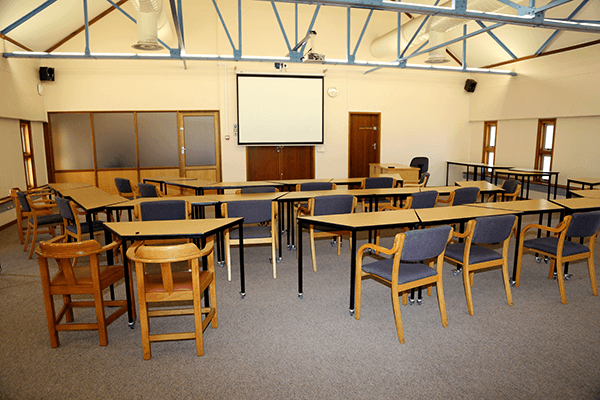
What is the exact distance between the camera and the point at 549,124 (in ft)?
30.1

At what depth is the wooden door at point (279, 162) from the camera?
998 cm

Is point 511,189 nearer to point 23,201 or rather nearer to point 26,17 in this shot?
point 23,201

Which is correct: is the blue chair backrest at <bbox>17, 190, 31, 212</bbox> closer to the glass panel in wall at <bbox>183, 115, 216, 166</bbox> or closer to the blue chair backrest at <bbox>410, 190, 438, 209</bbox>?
the glass panel in wall at <bbox>183, 115, 216, 166</bbox>

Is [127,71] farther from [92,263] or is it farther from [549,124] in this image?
[549,124]

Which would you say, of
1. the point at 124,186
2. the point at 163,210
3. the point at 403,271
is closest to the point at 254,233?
the point at 163,210

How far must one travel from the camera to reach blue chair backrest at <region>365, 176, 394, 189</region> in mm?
6250

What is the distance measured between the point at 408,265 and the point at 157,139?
25.8ft

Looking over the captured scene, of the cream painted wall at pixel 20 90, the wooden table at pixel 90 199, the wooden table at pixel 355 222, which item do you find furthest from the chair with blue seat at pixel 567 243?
the cream painted wall at pixel 20 90

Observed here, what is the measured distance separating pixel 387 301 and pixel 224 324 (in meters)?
1.47

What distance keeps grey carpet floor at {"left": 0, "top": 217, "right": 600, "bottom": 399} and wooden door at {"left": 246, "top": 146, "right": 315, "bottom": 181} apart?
6.40 metres

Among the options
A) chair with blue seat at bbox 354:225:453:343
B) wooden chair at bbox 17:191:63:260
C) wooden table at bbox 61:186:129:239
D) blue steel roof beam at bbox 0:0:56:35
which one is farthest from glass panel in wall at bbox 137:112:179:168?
chair with blue seat at bbox 354:225:453:343

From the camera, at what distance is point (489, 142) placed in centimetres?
1104

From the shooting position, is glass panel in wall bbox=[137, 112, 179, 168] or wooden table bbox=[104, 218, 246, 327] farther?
glass panel in wall bbox=[137, 112, 179, 168]

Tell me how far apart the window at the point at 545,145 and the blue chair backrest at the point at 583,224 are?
6.37m
